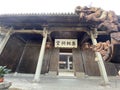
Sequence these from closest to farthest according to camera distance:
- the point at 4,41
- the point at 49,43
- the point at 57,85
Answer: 1. the point at 57,85
2. the point at 4,41
3. the point at 49,43

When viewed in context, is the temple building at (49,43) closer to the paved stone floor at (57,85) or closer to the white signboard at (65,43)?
the white signboard at (65,43)

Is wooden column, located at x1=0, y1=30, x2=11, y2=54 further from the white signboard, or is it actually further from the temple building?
the white signboard

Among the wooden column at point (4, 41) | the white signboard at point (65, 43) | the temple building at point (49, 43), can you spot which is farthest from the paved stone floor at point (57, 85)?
the white signboard at point (65, 43)

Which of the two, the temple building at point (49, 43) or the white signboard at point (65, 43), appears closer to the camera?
the temple building at point (49, 43)

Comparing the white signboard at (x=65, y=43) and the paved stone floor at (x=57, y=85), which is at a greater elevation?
the white signboard at (x=65, y=43)

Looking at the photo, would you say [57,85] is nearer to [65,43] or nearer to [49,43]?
[65,43]

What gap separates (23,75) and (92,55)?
15.7ft

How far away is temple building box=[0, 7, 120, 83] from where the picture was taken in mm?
7801

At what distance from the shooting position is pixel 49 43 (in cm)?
1065

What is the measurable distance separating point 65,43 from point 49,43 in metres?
1.07

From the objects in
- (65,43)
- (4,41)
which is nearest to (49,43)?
(65,43)

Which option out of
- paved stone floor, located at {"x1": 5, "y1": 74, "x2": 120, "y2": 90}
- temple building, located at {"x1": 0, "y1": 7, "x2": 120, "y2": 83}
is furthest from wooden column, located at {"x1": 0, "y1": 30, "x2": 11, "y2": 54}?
paved stone floor, located at {"x1": 5, "y1": 74, "x2": 120, "y2": 90}

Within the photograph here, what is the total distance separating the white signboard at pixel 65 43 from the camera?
34.3 ft

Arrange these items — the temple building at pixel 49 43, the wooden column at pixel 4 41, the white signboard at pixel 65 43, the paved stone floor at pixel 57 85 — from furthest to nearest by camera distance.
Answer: the white signboard at pixel 65 43, the wooden column at pixel 4 41, the temple building at pixel 49 43, the paved stone floor at pixel 57 85
